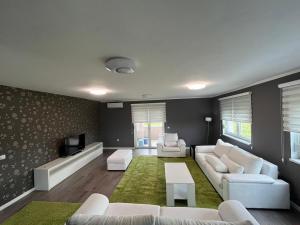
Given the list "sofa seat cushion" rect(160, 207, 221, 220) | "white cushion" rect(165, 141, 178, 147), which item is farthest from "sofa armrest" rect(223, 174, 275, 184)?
"white cushion" rect(165, 141, 178, 147)

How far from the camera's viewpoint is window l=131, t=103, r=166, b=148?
7402 mm

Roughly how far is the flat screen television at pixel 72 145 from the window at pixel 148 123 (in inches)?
107

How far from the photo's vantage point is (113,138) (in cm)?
772

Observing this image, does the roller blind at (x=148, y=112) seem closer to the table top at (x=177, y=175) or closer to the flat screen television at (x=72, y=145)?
the flat screen television at (x=72, y=145)

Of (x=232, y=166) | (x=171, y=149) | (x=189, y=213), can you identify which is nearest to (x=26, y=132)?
(x=189, y=213)

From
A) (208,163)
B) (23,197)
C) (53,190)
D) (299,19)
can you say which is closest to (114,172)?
(53,190)

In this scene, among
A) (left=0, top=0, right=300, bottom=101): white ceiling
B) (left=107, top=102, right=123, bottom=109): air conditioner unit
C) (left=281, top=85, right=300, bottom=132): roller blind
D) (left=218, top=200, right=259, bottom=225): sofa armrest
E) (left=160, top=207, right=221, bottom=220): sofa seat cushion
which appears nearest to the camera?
(left=0, top=0, right=300, bottom=101): white ceiling

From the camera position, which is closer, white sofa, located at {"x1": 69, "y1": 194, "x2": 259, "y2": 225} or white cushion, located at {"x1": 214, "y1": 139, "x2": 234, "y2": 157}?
white sofa, located at {"x1": 69, "y1": 194, "x2": 259, "y2": 225}

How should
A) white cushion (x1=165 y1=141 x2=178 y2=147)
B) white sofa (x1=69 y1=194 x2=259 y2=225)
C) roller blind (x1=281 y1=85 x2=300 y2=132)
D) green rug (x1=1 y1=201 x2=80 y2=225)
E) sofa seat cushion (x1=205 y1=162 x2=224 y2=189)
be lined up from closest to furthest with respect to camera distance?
white sofa (x1=69 y1=194 x2=259 y2=225) < green rug (x1=1 y1=201 x2=80 y2=225) < roller blind (x1=281 y1=85 x2=300 y2=132) < sofa seat cushion (x1=205 y1=162 x2=224 y2=189) < white cushion (x1=165 y1=141 x2=178 y2=147)

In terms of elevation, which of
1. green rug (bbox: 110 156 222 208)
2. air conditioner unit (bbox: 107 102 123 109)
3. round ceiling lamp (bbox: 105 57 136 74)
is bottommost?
green rug (bbox: 110 156 222 208)

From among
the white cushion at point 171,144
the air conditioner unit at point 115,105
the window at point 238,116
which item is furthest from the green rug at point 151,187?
the air conditioner unit at point 115,105

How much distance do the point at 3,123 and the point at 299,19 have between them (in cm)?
438

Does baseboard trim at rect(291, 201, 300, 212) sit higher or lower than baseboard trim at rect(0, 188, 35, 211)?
higher

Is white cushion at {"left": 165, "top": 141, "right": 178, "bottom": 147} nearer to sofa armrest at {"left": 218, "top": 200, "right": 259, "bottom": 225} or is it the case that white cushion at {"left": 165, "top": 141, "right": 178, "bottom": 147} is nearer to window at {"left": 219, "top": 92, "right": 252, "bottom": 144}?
window at {"left": 219, "top": 92, "right": 252, "bottom": 144}
